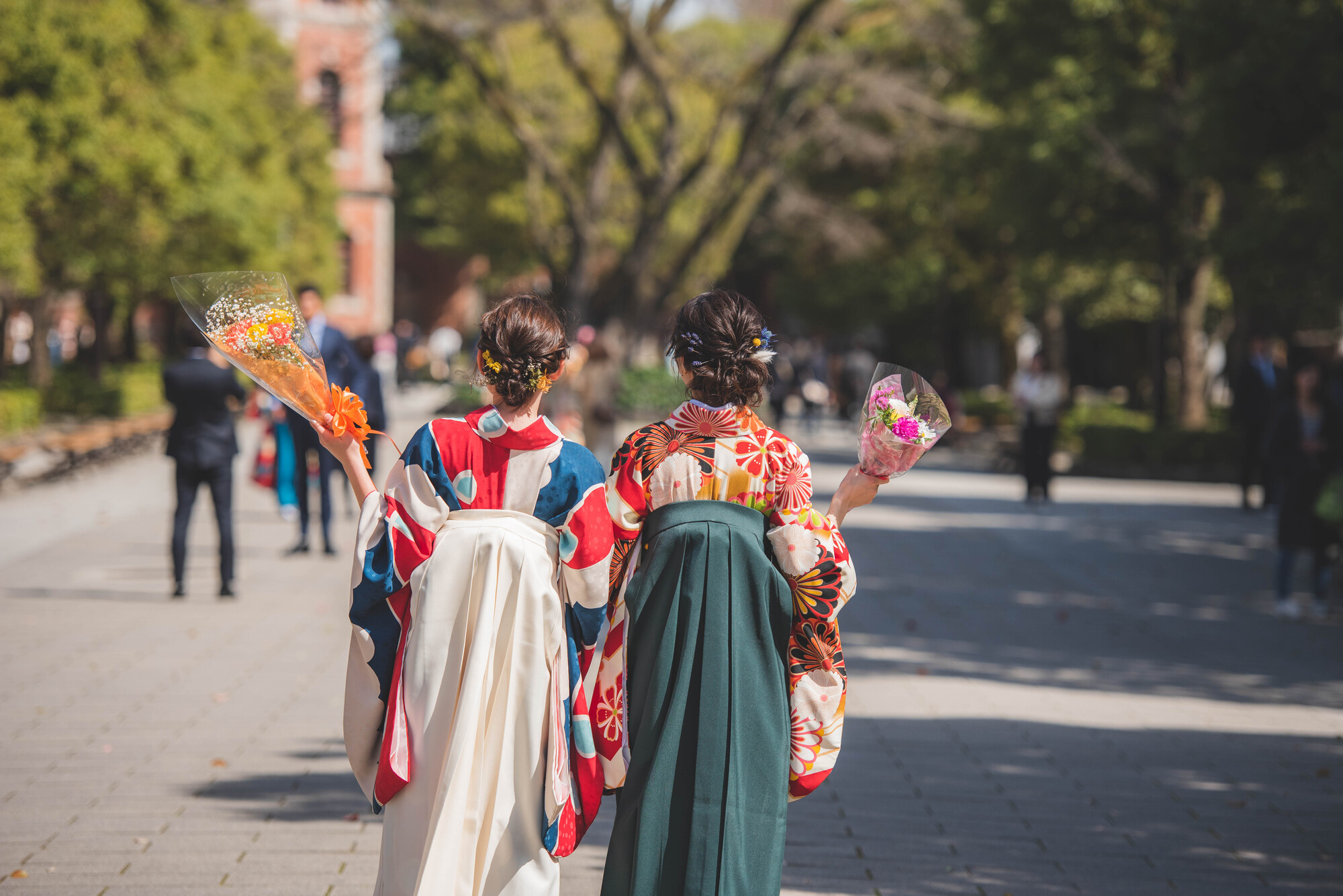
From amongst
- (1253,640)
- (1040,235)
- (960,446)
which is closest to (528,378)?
(1253,640)

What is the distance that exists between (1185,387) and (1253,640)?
12.3 metres

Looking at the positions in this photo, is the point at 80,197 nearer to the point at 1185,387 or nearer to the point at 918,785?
the point at 918,785

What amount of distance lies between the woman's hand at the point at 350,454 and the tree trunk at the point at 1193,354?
17396 mm

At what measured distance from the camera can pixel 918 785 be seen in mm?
5148

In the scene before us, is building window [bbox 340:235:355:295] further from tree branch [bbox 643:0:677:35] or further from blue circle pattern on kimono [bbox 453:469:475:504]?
blue circle pattern on kimono [bbox 453:469:475:504]

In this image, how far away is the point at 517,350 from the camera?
3166 millimetres

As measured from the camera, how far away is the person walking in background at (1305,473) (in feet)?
28.9

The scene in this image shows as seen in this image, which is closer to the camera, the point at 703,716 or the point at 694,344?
the point at 703,716

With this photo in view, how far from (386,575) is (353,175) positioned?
49.5 meters

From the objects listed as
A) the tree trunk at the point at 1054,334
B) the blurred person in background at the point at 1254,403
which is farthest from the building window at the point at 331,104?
the blurred person in background at the point at 1254,403

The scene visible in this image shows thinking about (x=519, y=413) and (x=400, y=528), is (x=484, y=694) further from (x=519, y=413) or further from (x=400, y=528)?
(x=519, y=413)

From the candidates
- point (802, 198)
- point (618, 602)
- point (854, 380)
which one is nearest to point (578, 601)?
point (618, 602)

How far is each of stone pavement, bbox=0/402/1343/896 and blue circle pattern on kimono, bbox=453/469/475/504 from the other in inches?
61.9

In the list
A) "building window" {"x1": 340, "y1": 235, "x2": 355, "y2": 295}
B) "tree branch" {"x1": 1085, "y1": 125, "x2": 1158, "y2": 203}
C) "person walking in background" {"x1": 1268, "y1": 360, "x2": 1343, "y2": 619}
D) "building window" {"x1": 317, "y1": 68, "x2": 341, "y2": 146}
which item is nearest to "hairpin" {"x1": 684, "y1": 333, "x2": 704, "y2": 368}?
"person walking in background" {"x1": 1268, "y1": 360, "x2": 1343, "y2": 619}
